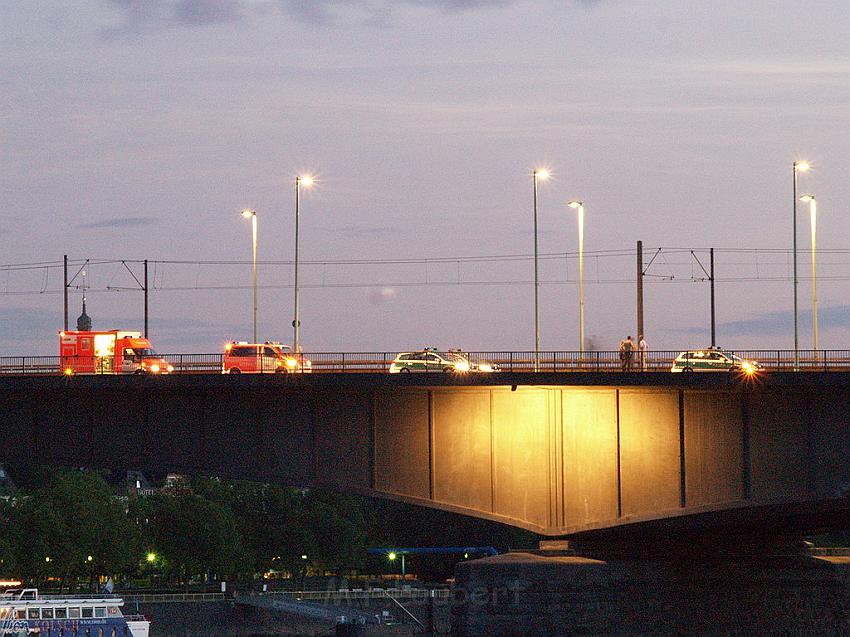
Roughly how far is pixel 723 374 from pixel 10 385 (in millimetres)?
27827

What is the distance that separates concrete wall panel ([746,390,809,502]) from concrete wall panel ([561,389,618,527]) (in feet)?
16.7

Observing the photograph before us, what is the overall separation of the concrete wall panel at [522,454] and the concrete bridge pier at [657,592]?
209 cm

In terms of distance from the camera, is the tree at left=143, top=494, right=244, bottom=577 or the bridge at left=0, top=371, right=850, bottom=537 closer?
the bridge at left=0, top=371, right=850, bottom=537

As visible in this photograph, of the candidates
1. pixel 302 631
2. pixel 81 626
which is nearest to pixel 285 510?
pixel 302 631

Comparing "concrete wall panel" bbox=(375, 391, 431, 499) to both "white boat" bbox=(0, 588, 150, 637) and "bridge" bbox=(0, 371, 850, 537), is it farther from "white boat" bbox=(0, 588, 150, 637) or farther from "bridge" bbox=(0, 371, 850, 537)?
"white boat" bbox=(0, 588, 150, 637)

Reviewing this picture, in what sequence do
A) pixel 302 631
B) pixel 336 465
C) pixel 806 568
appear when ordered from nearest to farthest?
pixel 336 465 < pixel 806 568 < pixel 302 631

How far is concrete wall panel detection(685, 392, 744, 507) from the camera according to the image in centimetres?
5978

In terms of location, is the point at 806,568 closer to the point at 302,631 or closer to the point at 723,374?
the point at 723,374

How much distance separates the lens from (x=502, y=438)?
62.1 meters

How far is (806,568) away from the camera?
2844 inches

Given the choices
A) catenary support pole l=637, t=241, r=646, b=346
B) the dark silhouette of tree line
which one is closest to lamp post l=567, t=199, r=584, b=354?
catenary support pole l=637, t=241, r=646, b=346

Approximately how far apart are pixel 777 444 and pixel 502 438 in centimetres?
1015

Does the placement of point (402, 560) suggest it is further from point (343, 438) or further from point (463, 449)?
point (463, 449)

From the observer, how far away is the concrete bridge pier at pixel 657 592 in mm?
61125
